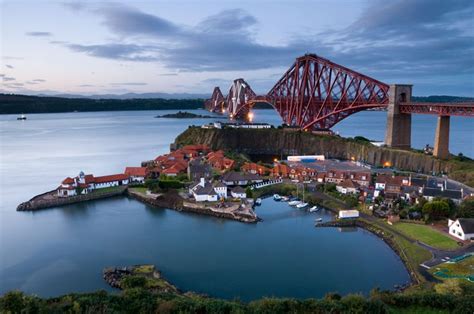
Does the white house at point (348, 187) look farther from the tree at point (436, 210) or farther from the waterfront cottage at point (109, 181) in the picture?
→ the waterfront cottage at point (109, 181)

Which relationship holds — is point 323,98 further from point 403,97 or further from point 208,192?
point 208,192

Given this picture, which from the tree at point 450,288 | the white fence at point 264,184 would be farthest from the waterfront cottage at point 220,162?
the tree at point 450,288

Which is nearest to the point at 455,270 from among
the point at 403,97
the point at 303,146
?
the point at 403,97

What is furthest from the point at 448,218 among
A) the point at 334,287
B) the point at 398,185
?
the point at 334,287

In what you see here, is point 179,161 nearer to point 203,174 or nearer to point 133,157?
point 203,174

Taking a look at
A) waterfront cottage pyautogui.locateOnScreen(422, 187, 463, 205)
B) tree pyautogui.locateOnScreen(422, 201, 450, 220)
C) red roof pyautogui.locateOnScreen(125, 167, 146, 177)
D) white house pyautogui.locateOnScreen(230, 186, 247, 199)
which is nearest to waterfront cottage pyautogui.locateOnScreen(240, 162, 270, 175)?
white house pyautogui.locateOnScreen(230, 186, 247, 199)
